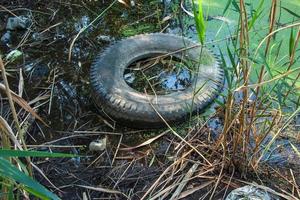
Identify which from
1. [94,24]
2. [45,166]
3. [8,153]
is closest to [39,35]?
[94,24]

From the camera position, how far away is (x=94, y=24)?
110 inches

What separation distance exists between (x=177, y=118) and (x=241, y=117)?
48 cm

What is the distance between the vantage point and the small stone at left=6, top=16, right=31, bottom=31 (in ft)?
9.14

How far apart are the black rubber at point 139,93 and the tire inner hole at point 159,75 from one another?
43 mm

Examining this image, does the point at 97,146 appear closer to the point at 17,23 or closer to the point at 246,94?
the point at 246,94

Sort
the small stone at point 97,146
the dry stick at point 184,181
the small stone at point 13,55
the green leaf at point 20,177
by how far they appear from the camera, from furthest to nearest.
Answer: the small stone at point 13,55, the small stone at point 97,146, the dry stick at point 184,181, the green leaf at point 20,177

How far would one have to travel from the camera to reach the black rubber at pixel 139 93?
216 centimetres

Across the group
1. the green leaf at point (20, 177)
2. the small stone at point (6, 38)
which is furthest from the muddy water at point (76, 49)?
the green leaf at point (20, 177)

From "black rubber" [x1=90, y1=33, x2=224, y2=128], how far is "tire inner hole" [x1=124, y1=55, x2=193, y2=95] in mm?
43

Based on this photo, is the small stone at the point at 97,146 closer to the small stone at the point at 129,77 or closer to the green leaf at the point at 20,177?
the small stone at the point at 129,77

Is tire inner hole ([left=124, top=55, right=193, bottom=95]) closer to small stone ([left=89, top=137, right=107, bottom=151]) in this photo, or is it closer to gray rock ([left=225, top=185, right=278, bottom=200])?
small stone ([left=89, top=137, right=107, bottom=151])

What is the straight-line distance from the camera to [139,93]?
2.23 meters

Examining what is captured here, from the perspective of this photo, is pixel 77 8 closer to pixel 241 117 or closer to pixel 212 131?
pixel 212 131

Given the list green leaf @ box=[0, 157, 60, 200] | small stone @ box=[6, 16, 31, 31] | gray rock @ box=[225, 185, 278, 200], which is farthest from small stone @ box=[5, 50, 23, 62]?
green leaf @ box=[0, 157, 60, 200]
